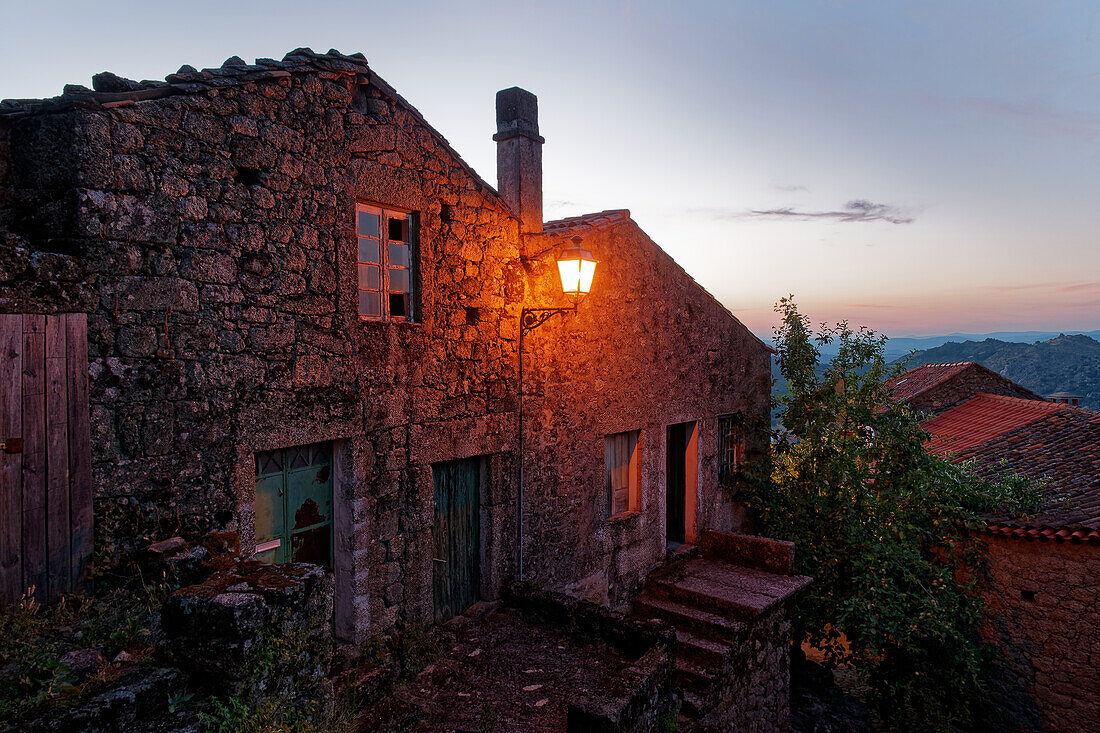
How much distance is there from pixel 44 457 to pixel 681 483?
26.8 feet

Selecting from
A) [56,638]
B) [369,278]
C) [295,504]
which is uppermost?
[369,278]

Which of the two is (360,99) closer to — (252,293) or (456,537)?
(252,293)

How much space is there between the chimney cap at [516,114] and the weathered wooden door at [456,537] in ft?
11.6

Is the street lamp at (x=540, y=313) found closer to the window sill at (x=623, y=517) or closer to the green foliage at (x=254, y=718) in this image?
the window sill at (x=623, y=517)

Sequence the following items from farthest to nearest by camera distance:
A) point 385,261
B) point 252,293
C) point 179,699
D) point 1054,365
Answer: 1. point 1054,365
2. point 385,261
3. point 252,293
4. point 179,699

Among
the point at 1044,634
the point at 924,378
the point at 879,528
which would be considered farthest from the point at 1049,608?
the point at 924,378

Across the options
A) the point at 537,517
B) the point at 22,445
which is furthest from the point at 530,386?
the point at 22,445

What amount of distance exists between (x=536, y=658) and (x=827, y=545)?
565 cm

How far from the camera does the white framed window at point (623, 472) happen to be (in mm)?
8102

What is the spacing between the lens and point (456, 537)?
6.21 m

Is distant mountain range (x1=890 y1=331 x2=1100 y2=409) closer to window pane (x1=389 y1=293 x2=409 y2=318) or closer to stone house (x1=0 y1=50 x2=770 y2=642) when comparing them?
stone house (x1=0 y1=50 x2=770 y2=642)

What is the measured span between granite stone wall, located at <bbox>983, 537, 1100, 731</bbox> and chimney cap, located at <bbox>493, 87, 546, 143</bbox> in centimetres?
916

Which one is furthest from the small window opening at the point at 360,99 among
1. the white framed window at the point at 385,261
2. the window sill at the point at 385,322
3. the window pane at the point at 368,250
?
the window sill at the point at 385,322

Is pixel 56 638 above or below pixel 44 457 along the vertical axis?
below
